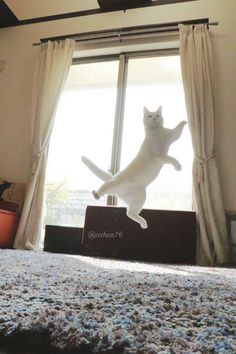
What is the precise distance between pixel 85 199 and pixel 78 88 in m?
1.12

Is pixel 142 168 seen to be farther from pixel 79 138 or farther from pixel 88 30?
pixel 88 30

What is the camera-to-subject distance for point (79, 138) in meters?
2.93

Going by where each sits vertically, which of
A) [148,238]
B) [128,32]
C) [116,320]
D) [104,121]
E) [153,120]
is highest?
[128,32]

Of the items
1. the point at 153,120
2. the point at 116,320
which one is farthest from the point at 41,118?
the point at 116,320

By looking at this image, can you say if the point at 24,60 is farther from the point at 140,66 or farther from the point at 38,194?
the point at 38,194

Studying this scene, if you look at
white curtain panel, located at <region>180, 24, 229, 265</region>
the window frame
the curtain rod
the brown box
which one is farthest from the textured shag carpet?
the curtain rod

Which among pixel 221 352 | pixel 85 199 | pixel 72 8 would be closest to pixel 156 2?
pixel 72 8

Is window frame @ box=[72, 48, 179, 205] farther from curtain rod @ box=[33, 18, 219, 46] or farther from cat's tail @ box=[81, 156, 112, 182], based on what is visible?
cat's tail @ box=[81, 156, 112, 182]

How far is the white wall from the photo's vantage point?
2383mm

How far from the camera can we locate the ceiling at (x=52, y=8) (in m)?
2.81

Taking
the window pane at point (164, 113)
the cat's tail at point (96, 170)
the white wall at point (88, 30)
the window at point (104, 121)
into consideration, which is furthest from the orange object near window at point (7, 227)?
the cat's tail at point (96, 170)

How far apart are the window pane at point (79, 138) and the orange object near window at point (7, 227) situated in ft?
1.06

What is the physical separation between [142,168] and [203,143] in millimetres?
1416

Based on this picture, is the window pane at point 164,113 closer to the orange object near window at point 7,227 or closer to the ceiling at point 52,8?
the ceiling at point 52,8
